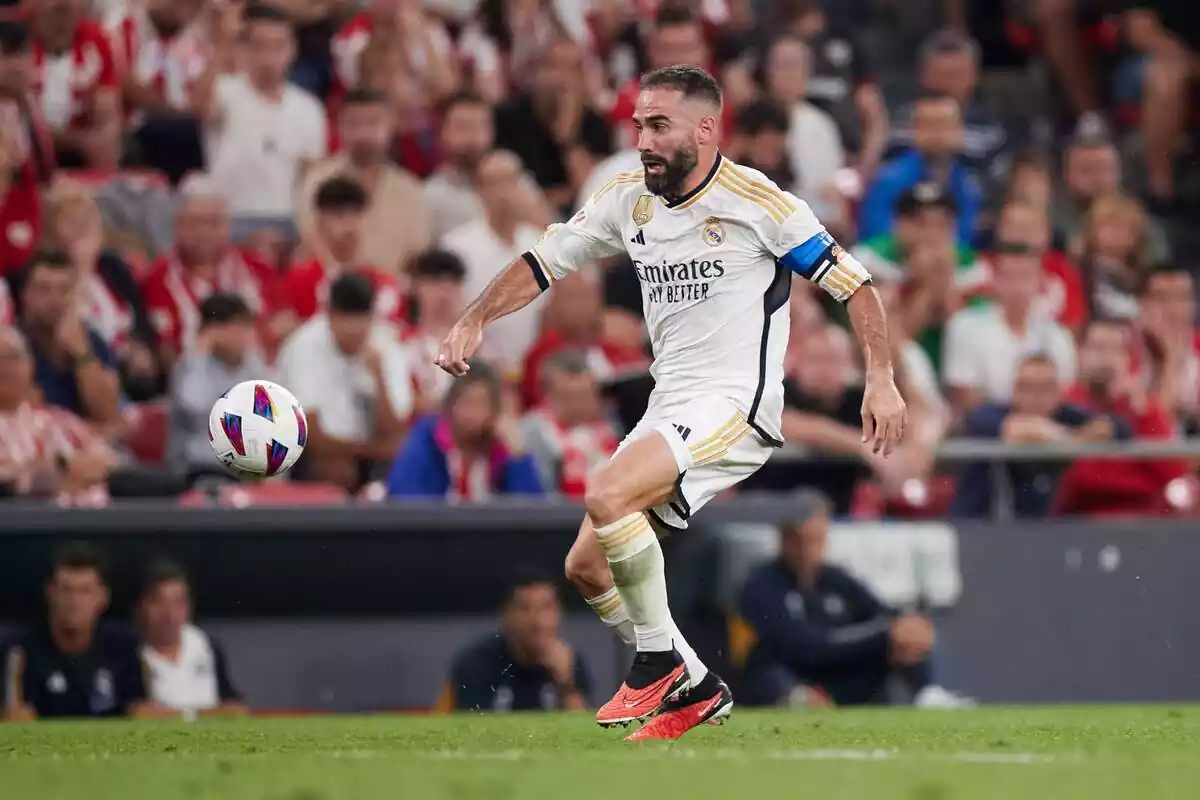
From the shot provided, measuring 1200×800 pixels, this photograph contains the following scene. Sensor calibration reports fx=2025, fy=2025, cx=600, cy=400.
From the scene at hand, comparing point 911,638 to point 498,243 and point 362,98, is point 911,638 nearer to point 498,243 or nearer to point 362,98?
point 498,243

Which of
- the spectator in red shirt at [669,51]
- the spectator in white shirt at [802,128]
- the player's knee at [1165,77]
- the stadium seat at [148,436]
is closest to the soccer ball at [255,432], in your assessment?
the stadium seat at [148,436]

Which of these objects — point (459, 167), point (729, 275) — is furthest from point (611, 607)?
point (459, 167)

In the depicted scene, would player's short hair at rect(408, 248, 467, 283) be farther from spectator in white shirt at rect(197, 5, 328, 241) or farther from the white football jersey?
the white football jersey

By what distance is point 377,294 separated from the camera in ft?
44.3

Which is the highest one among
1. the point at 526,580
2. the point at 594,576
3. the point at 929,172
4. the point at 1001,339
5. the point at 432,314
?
the point at 929,172

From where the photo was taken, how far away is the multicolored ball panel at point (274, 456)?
9.05 m

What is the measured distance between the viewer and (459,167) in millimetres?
14844

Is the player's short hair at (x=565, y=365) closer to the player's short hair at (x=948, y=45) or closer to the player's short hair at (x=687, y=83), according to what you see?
the player's short hair at (x=687, y=83)

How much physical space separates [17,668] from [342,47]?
6.24 m

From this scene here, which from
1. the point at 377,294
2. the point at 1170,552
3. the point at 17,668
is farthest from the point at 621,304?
the point at 17,668

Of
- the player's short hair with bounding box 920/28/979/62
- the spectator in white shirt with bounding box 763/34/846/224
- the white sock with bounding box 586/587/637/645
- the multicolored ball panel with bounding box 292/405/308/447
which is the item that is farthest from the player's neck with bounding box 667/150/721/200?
the player's short hair with bounding box 920/28/979/62

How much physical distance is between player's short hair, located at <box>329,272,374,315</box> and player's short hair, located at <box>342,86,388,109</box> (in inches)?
76.3

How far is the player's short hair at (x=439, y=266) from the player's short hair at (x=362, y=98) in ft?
5.24

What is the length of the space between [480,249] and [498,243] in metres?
0.14
